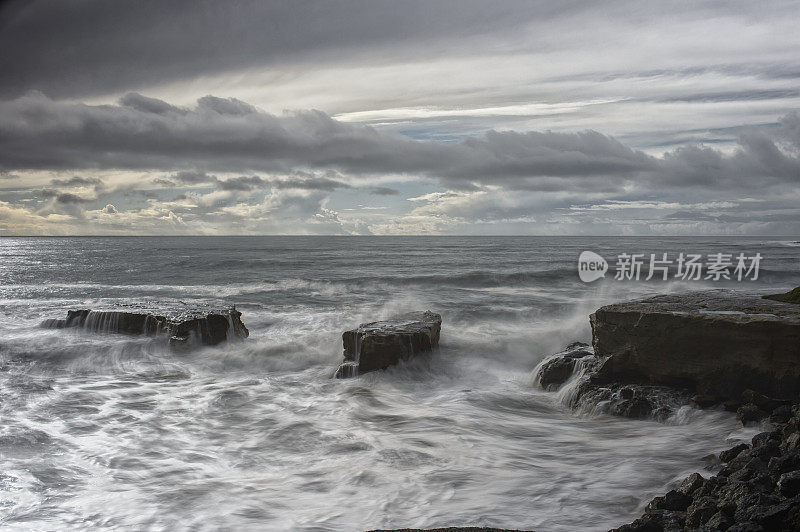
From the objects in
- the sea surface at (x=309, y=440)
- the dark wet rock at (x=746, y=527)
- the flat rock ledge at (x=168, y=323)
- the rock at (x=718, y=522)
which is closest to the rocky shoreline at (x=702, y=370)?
the sea surface at (x=309, y=440)

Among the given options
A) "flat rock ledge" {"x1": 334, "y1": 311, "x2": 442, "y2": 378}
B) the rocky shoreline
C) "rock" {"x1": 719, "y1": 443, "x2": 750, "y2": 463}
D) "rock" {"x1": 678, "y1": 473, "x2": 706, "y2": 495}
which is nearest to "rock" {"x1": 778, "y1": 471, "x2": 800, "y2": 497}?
the rocky shoreline

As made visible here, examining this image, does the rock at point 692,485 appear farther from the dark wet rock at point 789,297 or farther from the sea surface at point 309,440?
the dark wet rock at point 789,297

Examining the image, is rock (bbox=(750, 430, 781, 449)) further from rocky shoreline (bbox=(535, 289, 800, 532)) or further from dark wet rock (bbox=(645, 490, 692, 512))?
dark wet rock (bbox=(645, 490, 692, 512))

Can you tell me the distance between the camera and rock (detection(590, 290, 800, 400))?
21.9 feet

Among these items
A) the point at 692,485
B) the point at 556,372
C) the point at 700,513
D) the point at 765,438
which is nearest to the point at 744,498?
the point at 700,513

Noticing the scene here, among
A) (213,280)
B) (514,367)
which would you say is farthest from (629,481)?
(213,280)

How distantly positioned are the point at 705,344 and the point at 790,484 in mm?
3727

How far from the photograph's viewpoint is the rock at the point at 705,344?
6.68 m

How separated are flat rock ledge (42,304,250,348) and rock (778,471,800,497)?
11.1 m

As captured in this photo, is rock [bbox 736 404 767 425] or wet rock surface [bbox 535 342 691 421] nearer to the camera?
rock [bbox 736 404 767 425]

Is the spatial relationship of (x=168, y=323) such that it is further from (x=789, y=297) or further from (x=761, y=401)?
(x=789, y=297)

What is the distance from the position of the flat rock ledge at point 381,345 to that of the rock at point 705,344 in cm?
350

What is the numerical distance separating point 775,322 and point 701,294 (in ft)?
7.74

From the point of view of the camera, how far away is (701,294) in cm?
902
